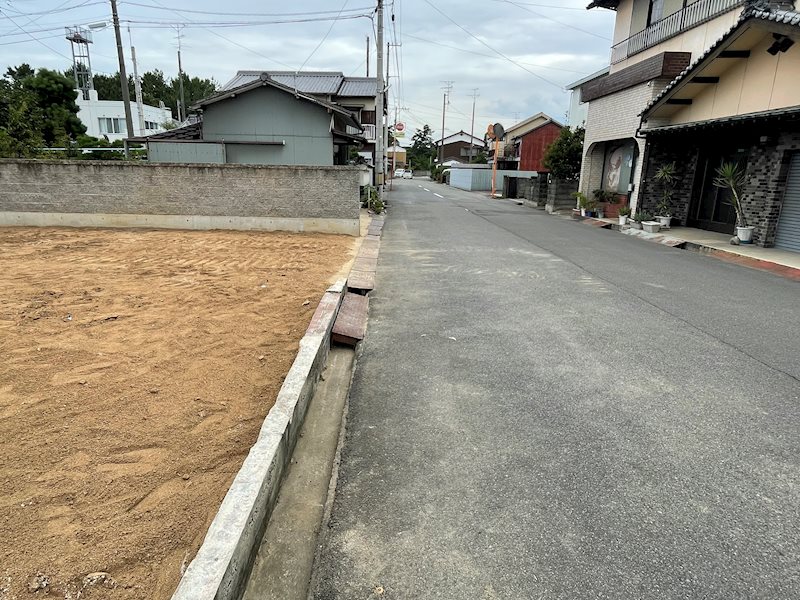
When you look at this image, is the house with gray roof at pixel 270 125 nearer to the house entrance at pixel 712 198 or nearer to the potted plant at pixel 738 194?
the house entrance at pixel 712 198

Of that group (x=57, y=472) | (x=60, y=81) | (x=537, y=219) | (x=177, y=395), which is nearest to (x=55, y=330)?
(x=177, y=395)

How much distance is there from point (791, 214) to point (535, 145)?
118 feet

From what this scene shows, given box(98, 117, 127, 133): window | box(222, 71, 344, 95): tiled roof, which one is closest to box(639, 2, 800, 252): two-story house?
box(222, 71, 344, 95): tiled roof

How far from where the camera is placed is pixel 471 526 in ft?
7.98

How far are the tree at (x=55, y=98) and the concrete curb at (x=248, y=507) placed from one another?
100 feet

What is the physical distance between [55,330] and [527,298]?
5.33 meters

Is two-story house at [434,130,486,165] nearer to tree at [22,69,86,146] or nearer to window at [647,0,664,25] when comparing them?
tree at [22,69,86,146]

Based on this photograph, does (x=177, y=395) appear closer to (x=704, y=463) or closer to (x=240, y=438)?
(x=240, y=438)

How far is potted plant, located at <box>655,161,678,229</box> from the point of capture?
49.8ft

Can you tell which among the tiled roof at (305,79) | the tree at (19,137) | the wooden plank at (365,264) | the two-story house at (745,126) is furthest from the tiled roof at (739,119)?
the tiled roof at (305,79)

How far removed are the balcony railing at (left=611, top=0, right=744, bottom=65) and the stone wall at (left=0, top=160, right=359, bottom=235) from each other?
11767 mm

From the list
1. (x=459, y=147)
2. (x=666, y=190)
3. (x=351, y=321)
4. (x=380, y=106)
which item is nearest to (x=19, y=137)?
(x=380, y=106)

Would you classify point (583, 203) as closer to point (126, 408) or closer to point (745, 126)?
point (745, 126)

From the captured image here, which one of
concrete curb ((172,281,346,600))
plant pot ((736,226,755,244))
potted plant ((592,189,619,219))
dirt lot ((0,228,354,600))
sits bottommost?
dirt lot ((0,228,354,600))
